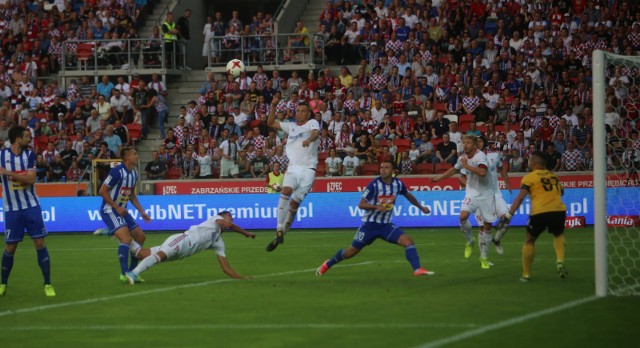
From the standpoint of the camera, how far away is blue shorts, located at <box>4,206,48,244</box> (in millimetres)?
13406

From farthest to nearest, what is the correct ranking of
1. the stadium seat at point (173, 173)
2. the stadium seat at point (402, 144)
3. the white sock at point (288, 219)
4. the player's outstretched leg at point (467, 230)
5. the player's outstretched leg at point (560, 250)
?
the stadium seat at point (173, 173) → the stadium seat at point (402, 144) → the white sock at point (288, 219) → the player's outstretched leg at point (467, 230) → the player's outstretched leg at point (560, 250)

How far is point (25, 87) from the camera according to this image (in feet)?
125

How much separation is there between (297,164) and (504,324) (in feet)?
27.9

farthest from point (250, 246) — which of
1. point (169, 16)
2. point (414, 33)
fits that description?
point (169, 16)

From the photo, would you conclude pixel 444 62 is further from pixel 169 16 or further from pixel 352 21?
pixel 169 16

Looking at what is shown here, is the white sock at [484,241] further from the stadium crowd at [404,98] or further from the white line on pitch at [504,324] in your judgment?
the stadium crowd at [404,98]

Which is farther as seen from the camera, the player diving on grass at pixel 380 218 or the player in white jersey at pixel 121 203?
the player in white jersey at pixel 121 203

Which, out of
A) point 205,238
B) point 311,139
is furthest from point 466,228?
point 205,238

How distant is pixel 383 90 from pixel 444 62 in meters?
2.17

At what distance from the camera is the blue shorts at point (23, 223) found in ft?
44.0

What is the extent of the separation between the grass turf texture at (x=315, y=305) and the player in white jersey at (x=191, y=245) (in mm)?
265

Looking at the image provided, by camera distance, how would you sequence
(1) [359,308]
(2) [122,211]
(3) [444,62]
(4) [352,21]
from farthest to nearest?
(4) [352,21], (3) [444,62], (2) [122,211], (1) [359,308]

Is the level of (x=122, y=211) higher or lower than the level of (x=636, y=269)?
higher

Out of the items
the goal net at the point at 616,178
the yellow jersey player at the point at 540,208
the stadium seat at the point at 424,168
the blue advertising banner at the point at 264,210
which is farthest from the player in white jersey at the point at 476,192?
the stadium seat at the point at 424,168
